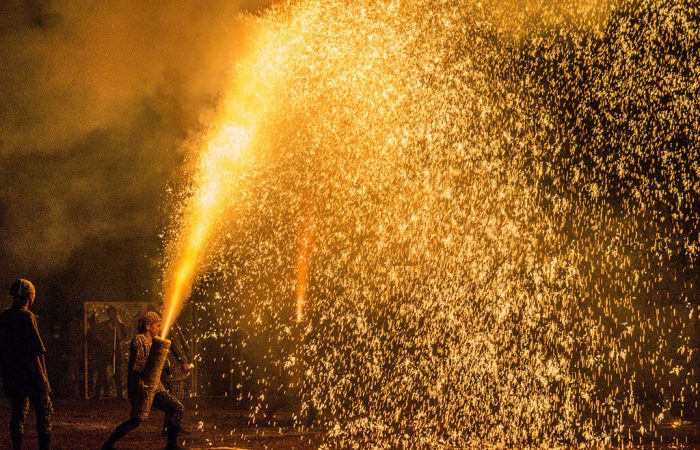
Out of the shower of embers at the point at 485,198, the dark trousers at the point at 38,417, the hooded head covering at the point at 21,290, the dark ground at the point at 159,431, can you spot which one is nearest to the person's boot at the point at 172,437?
the dark ground at the point at 159,431

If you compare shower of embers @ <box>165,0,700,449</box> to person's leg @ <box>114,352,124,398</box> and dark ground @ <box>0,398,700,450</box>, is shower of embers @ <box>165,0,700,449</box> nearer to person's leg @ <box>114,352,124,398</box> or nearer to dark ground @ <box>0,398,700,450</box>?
dark ground @ <box>0,398,700,450</box>

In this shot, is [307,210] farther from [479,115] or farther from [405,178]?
[479,115]

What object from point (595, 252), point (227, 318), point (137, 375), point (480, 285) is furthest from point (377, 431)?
point (227, 318)

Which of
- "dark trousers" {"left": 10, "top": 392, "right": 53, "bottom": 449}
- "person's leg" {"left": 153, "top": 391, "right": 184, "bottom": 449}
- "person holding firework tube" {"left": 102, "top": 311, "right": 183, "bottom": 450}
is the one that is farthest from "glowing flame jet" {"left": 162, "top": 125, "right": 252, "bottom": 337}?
"dark trousers" {"left": 10, "top": 392, "right": 53, "bottom": 449}

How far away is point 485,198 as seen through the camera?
12.0 metres

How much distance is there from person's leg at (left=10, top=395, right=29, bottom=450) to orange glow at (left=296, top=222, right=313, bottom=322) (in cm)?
454

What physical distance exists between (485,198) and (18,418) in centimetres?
754

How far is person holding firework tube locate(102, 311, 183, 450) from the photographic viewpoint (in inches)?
253

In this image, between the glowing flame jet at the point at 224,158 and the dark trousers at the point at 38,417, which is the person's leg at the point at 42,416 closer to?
the dark trousers at the point at 38,417

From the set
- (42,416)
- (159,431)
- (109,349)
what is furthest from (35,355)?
(109,349)

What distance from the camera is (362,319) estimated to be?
12047mm

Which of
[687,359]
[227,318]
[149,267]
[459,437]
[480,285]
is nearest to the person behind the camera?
[459,437]

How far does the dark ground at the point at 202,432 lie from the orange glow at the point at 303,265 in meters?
1.53

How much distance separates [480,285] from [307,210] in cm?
287
